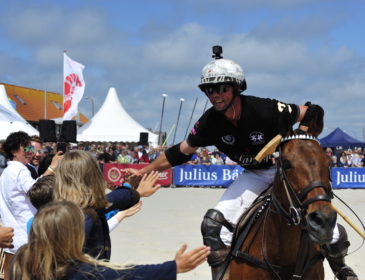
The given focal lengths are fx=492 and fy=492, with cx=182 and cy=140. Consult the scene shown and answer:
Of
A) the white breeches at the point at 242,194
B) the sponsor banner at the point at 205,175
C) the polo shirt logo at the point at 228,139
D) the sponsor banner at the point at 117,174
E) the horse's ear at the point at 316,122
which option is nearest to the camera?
the horse's ear at the point at 316,122

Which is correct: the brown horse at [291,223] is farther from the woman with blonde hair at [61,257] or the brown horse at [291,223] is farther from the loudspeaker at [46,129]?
the loudspeaker at [46,129]

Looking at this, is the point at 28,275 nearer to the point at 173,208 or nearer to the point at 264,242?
the point at 264,242

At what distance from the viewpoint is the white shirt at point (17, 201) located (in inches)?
197

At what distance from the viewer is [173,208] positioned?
15.6m

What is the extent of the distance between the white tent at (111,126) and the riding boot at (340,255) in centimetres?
2885

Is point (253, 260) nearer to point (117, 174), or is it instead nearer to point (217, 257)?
point (217, 257)

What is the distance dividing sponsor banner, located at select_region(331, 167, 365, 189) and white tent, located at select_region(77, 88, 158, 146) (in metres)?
14.9

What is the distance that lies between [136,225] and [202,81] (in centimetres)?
865

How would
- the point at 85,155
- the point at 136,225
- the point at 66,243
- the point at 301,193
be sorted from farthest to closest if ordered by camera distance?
the point at 136,225 < the point at 301,193 < the point at 85,155 < the point at 66,243

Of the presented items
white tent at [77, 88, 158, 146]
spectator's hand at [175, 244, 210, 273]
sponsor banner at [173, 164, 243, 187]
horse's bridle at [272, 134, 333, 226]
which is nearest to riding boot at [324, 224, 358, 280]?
horse's bridle at [272, 134, 333, 226]

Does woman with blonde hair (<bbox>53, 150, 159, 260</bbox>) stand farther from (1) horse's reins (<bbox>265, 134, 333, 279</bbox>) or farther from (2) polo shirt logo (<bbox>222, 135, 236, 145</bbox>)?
(2) polo shirt logo (<bbox>222, 135, 236, 145</bbox>)

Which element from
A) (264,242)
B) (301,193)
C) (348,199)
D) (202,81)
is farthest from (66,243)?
(348,199)

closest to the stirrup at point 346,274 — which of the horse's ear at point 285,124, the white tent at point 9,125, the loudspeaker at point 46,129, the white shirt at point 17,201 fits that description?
the horse's ear at point 285,124

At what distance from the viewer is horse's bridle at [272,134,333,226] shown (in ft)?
11.8
